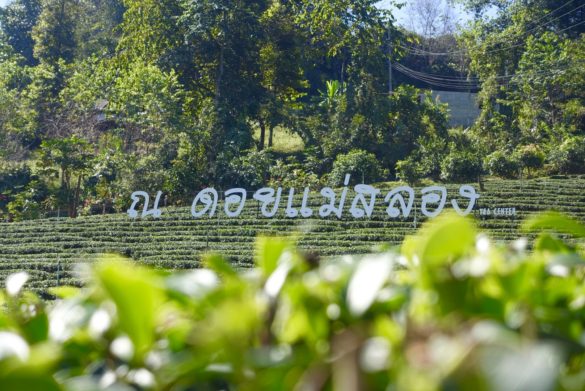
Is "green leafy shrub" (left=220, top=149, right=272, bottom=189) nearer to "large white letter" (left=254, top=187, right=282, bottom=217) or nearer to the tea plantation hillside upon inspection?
the tea plantation hillside

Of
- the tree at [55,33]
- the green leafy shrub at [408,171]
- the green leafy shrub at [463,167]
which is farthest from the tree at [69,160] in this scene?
the green leafy shrub at [463,167]

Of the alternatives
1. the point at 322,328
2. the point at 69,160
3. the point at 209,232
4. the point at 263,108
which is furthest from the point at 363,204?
the point at 322,328

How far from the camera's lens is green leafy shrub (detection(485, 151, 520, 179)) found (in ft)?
46.3

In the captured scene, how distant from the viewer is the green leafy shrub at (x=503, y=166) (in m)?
14.1

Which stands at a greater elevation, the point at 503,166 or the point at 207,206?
the point at 503,166

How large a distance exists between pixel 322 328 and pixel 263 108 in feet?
51.7

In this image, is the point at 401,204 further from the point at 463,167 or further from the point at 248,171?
the point at 248,171

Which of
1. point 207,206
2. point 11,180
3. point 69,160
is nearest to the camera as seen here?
point 207,206

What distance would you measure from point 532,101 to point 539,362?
1696 centimetres

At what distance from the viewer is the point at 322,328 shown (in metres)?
0.45

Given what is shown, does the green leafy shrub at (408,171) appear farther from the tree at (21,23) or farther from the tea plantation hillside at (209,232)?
the tree at (21,23)

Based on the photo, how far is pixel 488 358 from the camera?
293 millimetres

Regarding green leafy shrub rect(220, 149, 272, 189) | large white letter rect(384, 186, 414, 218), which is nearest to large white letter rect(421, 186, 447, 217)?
large white letter rect(384, 186, 414, 218)

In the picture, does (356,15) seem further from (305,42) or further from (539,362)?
(539,362)
